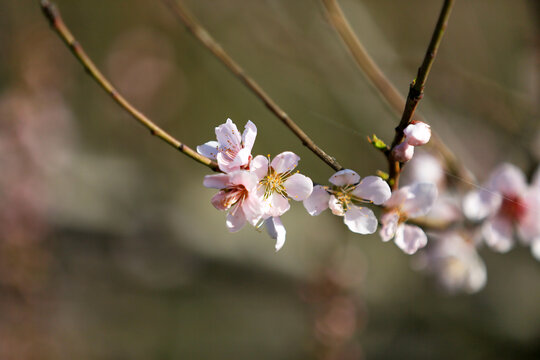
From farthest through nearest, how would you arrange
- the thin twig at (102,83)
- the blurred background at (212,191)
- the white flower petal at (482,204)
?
the blurred background at (212,191) → the white flower petal at (482,204) → the thin twig at (102,83)

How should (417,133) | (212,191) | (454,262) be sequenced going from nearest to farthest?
(417,133), (454,262), (212,191)

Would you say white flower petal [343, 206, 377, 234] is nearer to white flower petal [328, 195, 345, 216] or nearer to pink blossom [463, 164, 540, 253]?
white flower petal [328, 195, 345, 216]

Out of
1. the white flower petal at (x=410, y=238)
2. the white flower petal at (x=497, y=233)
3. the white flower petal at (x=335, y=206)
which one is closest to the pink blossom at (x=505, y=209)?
the white flower petal at (x=497, y=233)

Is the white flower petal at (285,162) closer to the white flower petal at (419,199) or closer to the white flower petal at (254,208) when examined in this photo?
the white flower petal at (254,208)

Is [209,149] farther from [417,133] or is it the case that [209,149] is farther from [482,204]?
[482,204]

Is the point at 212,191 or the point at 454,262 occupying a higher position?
the point at 212,191

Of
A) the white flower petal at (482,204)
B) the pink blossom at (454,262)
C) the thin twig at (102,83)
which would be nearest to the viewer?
the thin twig at (102,83)

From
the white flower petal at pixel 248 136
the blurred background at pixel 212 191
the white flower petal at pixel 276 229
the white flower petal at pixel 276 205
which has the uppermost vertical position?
the blurred background at pixel 212 191

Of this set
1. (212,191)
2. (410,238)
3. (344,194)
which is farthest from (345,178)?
(212,191)
